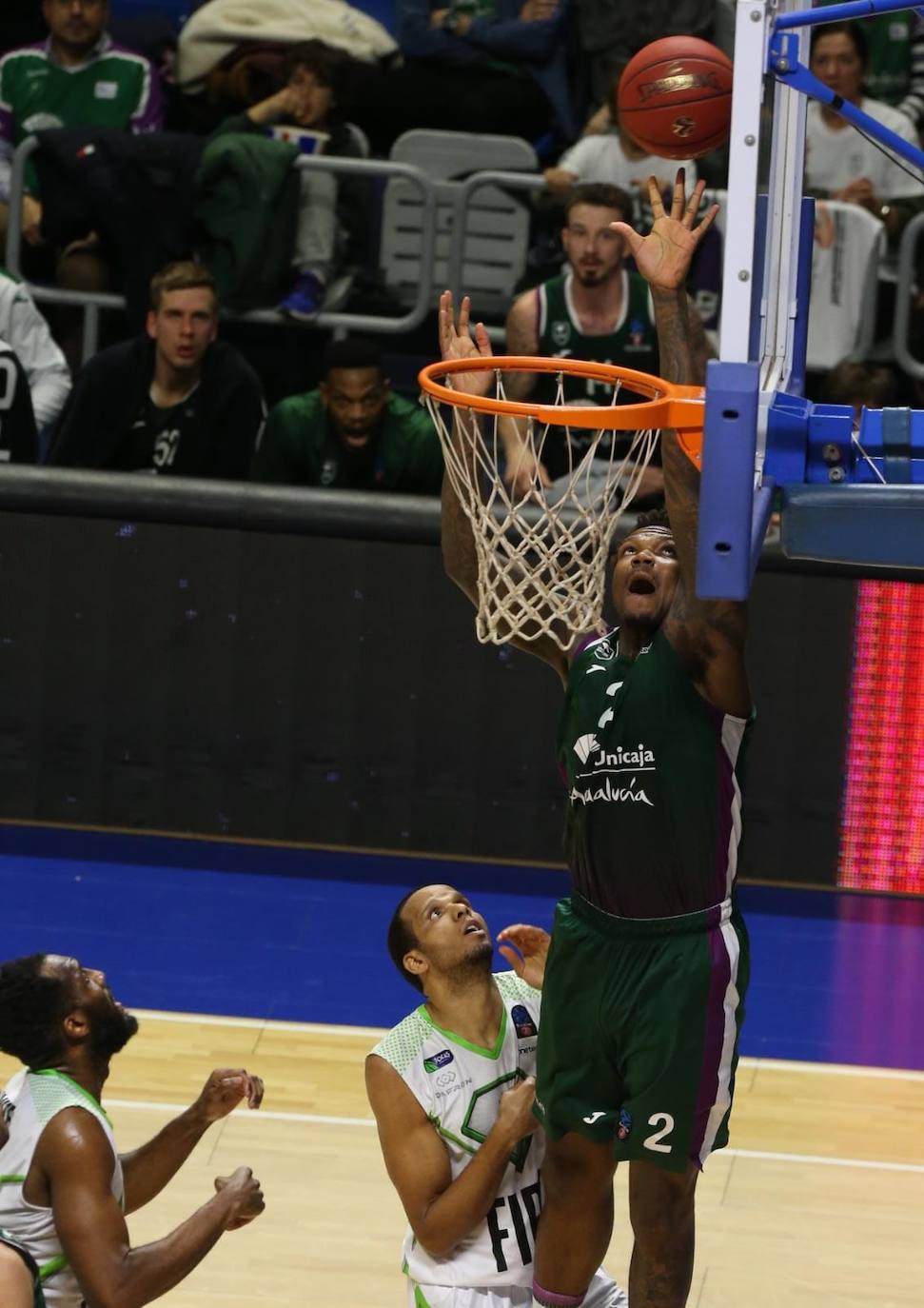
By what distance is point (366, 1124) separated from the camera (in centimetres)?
653

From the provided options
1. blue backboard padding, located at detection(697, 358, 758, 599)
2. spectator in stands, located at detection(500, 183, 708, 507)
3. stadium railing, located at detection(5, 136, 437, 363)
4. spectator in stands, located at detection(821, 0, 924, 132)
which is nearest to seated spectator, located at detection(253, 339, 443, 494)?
spectator in stands, located at detection(500, 183, 708, 507)

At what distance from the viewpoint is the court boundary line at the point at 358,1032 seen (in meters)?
7.14

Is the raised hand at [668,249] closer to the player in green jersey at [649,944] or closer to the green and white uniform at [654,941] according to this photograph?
the player in green jersey at [649,944]

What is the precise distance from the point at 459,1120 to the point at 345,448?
4.59m

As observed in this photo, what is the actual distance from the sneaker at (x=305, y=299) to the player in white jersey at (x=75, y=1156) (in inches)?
227

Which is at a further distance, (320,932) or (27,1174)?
(320,932)

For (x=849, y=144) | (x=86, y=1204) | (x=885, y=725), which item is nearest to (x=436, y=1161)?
(x=86, y=1204)

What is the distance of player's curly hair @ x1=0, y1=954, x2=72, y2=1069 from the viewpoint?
455 centimetres

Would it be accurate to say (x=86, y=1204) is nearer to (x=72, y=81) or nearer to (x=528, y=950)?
(x=528, y=950)

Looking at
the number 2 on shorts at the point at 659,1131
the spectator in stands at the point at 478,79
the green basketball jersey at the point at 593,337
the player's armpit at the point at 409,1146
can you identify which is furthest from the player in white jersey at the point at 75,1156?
the spectator in stands at the point at 478,79

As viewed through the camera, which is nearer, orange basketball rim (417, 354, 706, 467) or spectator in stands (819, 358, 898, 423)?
orange basketball rim (417, 354, 706, 467)

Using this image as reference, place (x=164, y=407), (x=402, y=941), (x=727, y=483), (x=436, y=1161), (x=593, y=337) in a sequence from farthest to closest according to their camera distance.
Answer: (x=164, y=407)
(x=593, y=337)
(x=402, y=941)
(x=436, y=1161)
(x=727, y=483)

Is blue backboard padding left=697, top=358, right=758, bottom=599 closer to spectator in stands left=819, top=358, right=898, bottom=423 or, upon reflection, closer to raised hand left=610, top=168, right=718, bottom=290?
raised hand left=610, top=168, right=718, bottom=290

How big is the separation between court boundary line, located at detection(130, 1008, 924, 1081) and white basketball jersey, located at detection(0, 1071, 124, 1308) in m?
2.65
